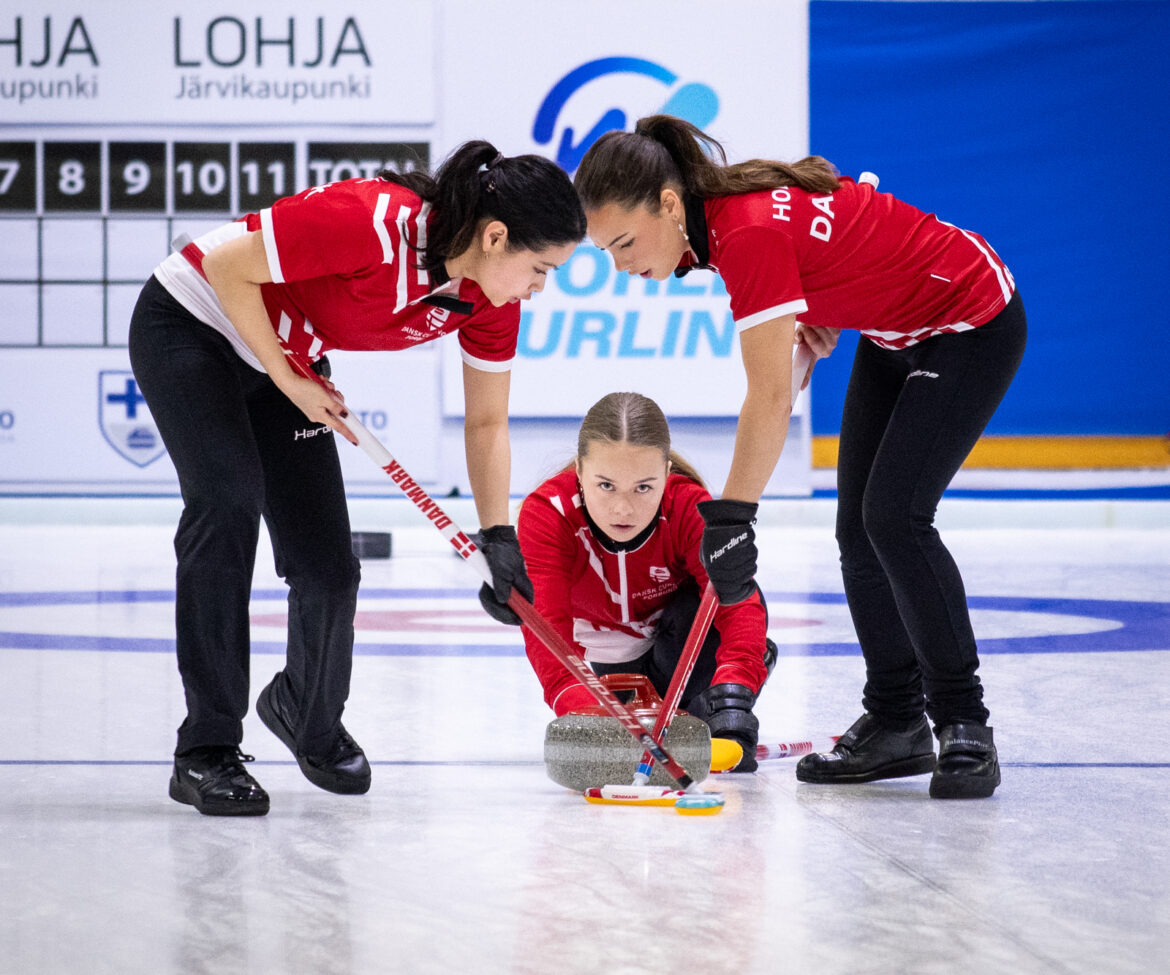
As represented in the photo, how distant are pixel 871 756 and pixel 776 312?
0.73 metres

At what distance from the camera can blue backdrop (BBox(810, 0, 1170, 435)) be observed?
8.14 metres

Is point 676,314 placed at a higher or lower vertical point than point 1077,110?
lower

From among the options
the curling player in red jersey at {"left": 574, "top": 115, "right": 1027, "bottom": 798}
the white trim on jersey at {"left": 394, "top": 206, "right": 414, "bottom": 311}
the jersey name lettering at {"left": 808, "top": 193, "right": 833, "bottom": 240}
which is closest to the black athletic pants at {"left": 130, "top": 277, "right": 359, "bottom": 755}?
the white trim on jersey at {"left": 394, "top": 206, "right": 414, "bottom": 311}

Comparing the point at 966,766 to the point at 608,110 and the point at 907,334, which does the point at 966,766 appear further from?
the point at 608,110

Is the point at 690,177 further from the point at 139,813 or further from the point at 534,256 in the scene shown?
the point at 139,813

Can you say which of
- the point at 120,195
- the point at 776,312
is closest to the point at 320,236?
the point at 776,312

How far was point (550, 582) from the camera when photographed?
7.57 ft

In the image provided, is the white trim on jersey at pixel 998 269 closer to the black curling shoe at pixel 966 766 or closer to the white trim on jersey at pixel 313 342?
the black curling shoe at pixel 966 766

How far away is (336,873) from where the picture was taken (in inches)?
59.3

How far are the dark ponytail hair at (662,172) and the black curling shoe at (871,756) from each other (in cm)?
83

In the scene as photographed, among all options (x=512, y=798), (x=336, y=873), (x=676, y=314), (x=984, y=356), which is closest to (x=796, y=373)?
(x=984, y=356)

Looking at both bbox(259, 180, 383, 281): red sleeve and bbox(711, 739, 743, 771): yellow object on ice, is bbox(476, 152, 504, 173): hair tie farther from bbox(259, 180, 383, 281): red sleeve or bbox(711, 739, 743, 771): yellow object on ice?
bbox(711, 739, 743, 771): yellow object on ice

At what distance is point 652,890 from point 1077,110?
25.4 ft

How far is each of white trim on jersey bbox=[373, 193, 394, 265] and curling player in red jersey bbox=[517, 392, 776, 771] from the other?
53 centimetres
